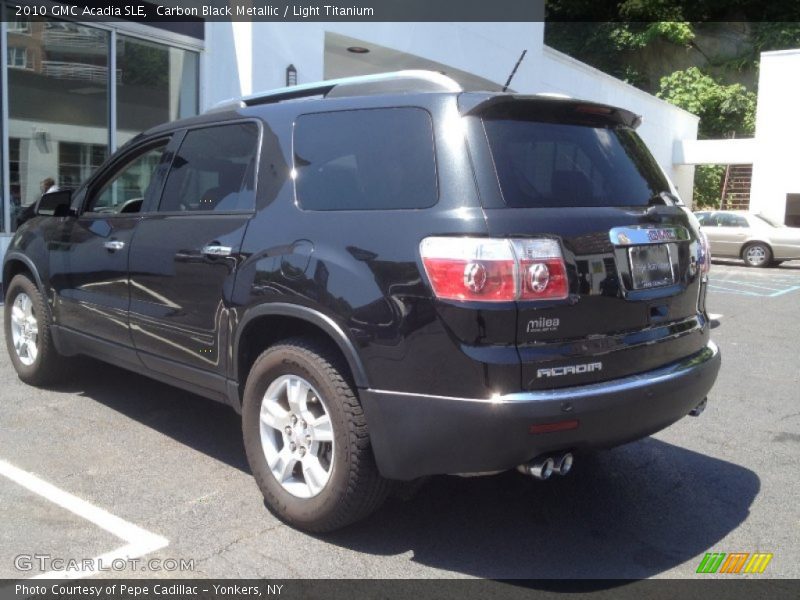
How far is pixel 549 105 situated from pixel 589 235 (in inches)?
26.1

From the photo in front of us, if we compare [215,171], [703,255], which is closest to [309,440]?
[215,171]

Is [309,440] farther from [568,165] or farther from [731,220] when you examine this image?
[731,220]

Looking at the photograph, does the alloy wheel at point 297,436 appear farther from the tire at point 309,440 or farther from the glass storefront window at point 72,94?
the glass storefront window at point 72,94

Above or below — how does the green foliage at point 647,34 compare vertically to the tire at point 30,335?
above

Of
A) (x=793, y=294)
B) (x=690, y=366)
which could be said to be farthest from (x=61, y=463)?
(x=793, y=294)

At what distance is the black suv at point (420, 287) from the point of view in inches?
118

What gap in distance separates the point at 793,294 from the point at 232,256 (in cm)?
1262

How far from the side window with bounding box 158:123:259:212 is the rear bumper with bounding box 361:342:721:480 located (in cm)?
141

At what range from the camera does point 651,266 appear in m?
3.44

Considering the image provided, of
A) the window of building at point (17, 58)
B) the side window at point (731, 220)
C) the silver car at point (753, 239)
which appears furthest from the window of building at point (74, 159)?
the side window at point (731, 220)

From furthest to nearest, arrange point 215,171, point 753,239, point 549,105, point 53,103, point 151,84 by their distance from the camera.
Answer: point 753,239 → point 151,84 → point 53,103 → point 215,171 → point 549,105

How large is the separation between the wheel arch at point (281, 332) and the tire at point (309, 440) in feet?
0.30

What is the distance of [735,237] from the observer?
773 inches

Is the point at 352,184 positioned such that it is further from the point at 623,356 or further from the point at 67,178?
the point at 67,178
